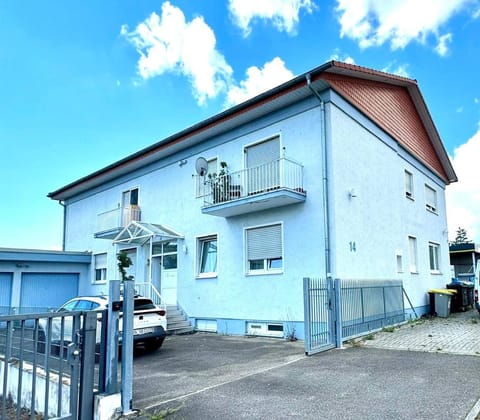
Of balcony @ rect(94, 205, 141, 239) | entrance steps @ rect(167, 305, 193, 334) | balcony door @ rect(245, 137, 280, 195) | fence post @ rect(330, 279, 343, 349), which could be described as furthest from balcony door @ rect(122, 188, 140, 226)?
fence post @ rect(330, 279, 343, 349)

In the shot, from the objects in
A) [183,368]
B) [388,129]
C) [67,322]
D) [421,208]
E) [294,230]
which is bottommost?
[183,368]

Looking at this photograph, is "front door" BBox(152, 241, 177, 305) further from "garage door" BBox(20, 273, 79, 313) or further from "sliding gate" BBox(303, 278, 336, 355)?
"sliding gate" BBox(303, 278, 336, 355)

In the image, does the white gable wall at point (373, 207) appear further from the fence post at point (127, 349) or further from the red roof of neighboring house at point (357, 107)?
the fence post at point (127, 349)

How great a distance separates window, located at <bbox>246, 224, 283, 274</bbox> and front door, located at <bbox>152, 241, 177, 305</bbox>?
4065 millimetres

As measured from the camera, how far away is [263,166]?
502 inches

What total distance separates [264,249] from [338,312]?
11.9 ft

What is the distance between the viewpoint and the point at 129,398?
508 cm

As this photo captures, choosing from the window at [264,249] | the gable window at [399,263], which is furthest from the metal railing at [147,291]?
the gable window at [399,263]

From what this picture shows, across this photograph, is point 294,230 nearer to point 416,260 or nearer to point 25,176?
point 416,260

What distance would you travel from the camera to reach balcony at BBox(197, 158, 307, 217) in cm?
1167

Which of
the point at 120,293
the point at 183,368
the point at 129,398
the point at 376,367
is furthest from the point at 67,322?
the point at 376,367

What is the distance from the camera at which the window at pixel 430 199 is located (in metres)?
19.0

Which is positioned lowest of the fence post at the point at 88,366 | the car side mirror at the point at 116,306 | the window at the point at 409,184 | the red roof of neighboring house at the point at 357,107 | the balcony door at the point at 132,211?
the fence post at the point at 88,366

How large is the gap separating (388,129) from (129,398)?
13671 millimetres
